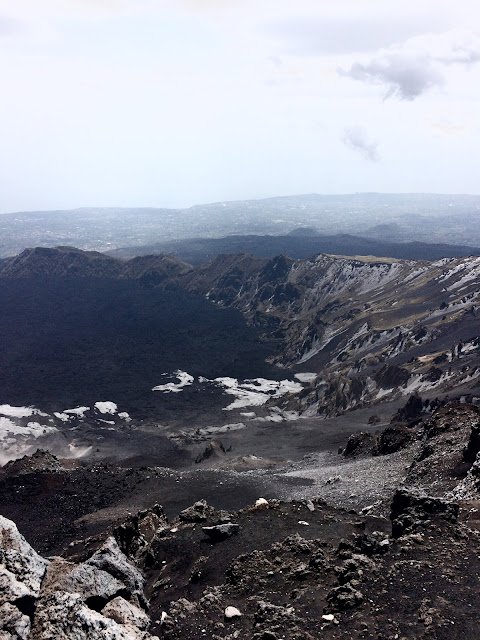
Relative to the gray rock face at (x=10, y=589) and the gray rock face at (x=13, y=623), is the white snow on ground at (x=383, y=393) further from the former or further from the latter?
the gray rock face at (x=13, y=623)

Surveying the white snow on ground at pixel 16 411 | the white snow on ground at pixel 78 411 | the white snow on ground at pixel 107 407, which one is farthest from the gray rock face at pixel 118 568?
the white snow on ground at pixel 16 411

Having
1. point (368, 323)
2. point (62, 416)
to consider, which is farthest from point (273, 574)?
point (368, 323)

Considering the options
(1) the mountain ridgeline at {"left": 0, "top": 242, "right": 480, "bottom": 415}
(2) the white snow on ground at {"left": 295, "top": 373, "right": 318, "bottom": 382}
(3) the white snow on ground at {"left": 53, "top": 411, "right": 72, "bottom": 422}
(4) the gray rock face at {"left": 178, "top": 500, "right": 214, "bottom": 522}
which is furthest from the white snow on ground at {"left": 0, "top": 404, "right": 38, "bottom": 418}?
(4) the gray rock face at {"left": 178, "top": 500, "right": 214, "bottom": 522}

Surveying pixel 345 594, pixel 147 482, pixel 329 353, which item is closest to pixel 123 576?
pixel 345 594

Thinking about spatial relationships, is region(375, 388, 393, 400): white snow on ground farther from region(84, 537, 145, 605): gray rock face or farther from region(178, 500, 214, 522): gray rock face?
region(84, 537, 145, 605): gray rock face

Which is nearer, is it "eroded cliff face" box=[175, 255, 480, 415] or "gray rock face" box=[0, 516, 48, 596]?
"gray rock face" box=[0, 516, 48, 596]
